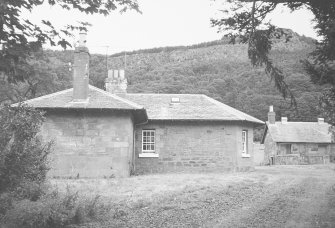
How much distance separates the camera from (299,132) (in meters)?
44.3

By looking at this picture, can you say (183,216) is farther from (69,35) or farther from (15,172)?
(69,35)

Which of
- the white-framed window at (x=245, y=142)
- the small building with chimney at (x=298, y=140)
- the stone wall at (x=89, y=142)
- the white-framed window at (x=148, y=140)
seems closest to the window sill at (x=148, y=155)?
the white-framed window at (x=148, y=140)

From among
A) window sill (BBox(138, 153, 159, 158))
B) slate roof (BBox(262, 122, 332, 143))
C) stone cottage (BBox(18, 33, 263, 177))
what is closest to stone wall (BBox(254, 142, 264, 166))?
slate roof (BBox(262, 122, 332, 143))

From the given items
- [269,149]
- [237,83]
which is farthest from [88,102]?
[237,83]

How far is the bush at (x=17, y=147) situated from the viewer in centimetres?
787

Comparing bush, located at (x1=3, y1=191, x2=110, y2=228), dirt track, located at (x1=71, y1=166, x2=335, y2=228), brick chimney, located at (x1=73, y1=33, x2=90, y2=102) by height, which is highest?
brick chimney, located at (x1=73, y1=33, x2=90, y2=102)

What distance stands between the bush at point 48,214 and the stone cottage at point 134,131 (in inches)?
277

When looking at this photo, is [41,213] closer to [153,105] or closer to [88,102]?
[88,102]

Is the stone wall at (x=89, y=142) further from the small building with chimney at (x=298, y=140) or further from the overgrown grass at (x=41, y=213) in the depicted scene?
the small building with chimney at (x=298, y=140)

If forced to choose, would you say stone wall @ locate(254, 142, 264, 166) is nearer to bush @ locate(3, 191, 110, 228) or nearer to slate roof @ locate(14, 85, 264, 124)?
slate roof @ locate(14, 85, 264, 124)

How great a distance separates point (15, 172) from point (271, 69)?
545 cm

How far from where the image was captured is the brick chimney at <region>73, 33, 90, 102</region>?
1895 centimetres

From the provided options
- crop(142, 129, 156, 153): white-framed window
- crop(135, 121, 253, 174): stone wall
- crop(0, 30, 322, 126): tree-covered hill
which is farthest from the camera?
crop(0, 30, 322, 126): tree-covered hill

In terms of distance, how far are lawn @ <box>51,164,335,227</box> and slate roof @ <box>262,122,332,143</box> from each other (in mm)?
29019
